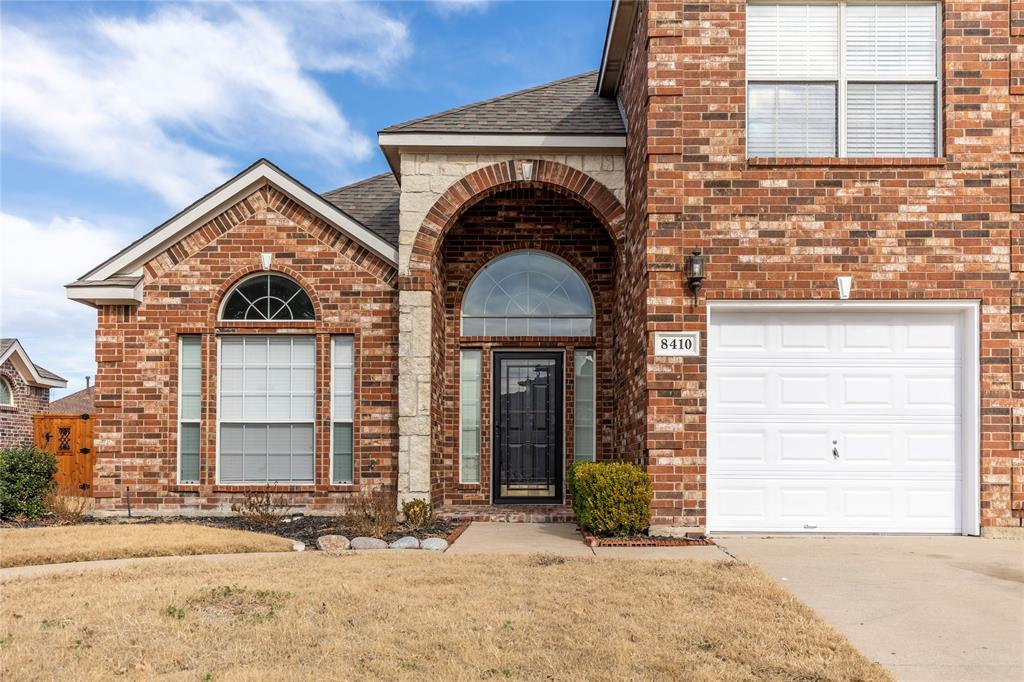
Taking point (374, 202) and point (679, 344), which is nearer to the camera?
point (679, 344)

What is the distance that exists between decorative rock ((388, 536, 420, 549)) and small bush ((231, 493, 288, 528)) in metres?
2.31

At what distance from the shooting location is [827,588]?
5.96 metres

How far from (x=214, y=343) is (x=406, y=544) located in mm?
4790

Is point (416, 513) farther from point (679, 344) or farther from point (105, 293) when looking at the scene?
point (105, 293)

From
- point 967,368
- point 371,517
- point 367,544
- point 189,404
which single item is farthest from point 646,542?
point 189,404

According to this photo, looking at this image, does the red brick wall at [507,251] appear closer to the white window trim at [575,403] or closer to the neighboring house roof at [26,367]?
the white window trim at [575,403]

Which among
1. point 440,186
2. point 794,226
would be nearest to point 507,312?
point 440,186

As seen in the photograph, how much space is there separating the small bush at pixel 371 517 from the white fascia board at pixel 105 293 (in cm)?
441

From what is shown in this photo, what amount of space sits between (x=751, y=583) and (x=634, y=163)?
223 inches

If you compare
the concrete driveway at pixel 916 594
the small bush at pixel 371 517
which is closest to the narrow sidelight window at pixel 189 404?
the small bush at pixel 371 517

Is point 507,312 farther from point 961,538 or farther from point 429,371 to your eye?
point 961,538

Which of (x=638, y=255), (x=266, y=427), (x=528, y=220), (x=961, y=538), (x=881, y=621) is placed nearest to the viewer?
(x=881, y=621)

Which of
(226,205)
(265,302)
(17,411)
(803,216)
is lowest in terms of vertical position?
(17,411)

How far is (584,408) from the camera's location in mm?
11914
